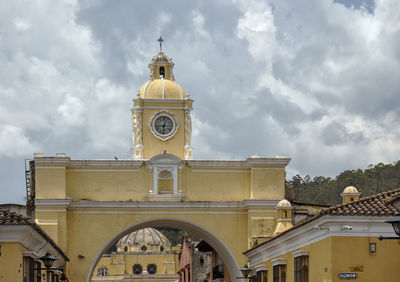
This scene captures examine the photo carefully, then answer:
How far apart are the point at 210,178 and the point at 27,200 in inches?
289

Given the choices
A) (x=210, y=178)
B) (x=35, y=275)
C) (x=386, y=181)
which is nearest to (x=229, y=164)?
(x=210, y=178)

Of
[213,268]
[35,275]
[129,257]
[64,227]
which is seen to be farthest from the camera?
[129,257]

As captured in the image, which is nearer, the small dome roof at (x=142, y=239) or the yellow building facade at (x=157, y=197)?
the yellow building facade at (x=157, y=197)

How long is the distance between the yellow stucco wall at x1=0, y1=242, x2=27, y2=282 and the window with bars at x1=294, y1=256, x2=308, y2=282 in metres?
6.81

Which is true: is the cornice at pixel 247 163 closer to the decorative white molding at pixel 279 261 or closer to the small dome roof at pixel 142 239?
the decorative white molding at pixel 279 261

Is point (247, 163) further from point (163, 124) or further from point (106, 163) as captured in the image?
point (106, 163)

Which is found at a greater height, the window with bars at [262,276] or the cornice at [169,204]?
the cornice at [169,204]

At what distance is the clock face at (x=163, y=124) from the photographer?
3841cm

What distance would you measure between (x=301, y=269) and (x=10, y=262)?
727cm

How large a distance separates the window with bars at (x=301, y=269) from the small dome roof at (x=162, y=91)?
1579 centimetres

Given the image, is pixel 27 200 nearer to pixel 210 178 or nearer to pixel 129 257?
pixel 210 178

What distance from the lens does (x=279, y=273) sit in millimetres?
26344

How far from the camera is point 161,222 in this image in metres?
39.1

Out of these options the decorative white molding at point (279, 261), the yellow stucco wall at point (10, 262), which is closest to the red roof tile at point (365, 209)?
the decorative white molding at point (279, 261)
